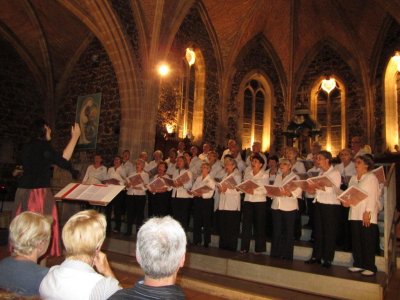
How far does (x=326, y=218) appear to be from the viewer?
17.1 feet

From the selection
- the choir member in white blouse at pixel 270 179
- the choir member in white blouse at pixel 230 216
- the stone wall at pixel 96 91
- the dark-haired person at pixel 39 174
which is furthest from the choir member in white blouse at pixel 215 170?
the stone wall at pixel 96 91

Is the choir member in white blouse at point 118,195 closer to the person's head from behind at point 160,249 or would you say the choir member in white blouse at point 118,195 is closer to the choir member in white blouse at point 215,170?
the choir member in white blouse at point 215,170

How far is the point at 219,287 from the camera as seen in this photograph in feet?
15.4

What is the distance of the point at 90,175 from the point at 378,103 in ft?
33.1

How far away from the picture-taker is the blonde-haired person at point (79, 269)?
1880 millimetres

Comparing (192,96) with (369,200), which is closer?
(369,200)

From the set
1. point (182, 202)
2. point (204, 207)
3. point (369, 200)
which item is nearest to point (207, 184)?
point (204, 207)

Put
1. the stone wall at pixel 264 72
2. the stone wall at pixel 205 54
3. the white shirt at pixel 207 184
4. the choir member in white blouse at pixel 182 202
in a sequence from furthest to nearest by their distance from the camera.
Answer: the stone wall at pixel 264 72, the stone wall at pixel 205 54, the choir member in white blouse at pixel 182 202, the white shirt at pixel 207 184

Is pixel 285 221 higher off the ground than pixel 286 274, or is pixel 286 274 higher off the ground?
pixel 285 221

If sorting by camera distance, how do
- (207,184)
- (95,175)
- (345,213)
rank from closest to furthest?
(345,213) → (207,184) → (95,175)

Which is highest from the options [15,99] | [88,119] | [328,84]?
[328,84]

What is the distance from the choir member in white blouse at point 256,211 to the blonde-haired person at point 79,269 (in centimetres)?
414

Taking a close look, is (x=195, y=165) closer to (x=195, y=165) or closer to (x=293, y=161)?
(x=195, y=165)

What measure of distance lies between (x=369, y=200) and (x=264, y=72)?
10992 millimetres
